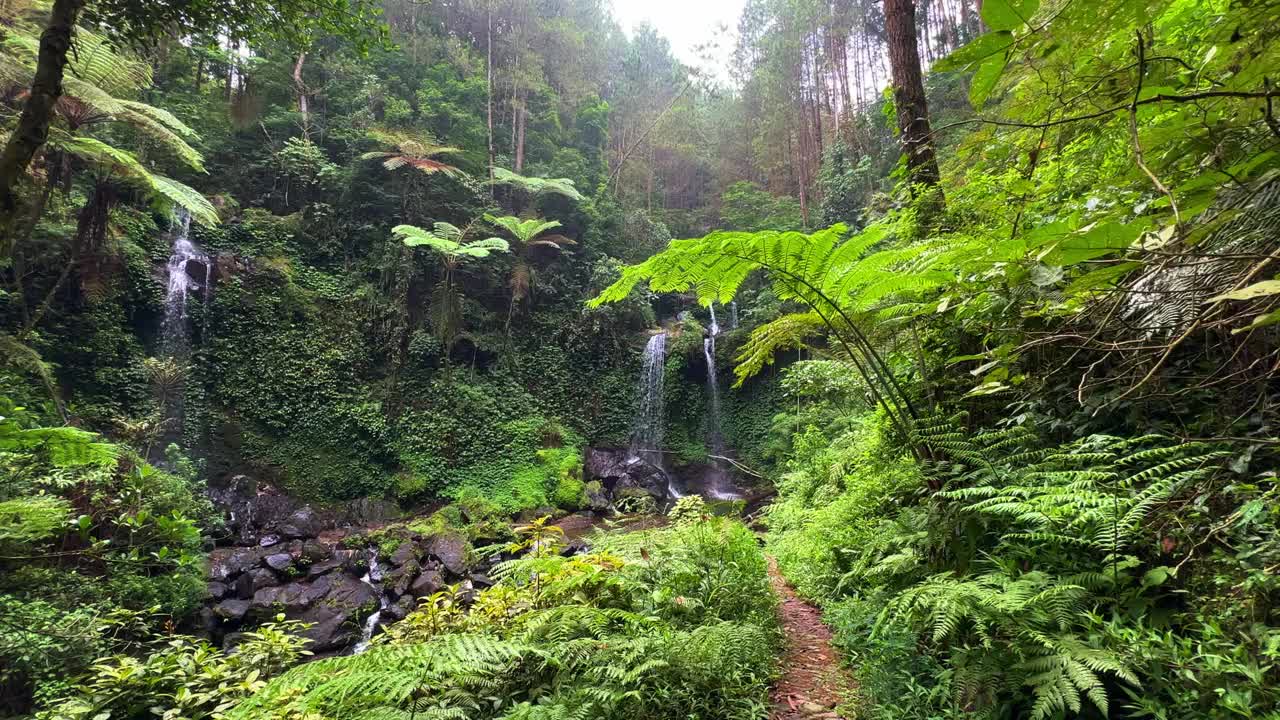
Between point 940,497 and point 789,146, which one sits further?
point 789,146

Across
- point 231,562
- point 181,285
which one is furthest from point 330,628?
point 181,285

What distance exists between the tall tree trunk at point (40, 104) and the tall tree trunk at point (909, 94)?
4.63 m

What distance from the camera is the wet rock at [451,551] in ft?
27.2

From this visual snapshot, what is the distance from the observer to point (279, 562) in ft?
25.8

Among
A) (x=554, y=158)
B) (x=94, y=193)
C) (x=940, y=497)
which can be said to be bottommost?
(x=940, y=497)

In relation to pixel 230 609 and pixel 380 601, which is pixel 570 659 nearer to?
pixel 380 601

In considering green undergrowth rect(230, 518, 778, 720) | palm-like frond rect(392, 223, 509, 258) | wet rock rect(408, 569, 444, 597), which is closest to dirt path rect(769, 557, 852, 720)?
green undergrowth rect(230, 518, 778, 720)

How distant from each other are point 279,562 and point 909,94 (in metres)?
10.1

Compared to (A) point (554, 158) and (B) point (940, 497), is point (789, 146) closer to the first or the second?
(A) point (554, 158)

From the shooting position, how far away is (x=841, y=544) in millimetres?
3412

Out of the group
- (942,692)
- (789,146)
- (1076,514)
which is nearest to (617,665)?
(942,692)

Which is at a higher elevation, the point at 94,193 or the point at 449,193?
the point at 449,193

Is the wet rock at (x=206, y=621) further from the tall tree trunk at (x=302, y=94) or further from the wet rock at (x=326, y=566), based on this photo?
the tall tree trunk at (x=302, y=94)

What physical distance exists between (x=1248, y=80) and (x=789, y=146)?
1921cm
